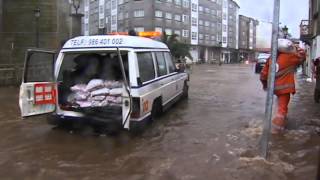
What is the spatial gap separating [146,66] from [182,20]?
8448cm

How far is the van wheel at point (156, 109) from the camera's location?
1034 centimetres

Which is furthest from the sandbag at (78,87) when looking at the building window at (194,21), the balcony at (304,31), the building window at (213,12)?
the building window at (213,12)

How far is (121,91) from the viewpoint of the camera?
9.31 m

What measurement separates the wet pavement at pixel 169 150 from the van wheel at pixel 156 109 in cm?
20

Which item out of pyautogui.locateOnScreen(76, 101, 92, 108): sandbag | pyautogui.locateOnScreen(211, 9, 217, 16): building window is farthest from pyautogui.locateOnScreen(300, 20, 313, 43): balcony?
pyautogui.locateOnScreen(211, 9, 217, 16): building window

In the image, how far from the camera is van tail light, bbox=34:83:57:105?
356 inches

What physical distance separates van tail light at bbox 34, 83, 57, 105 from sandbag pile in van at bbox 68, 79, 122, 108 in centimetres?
39

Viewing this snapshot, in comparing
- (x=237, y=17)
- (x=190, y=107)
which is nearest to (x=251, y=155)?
(x=190, y=107)

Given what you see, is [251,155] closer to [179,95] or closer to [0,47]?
[179,95]

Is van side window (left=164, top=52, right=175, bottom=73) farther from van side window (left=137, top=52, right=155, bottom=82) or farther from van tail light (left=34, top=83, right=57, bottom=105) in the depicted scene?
van tail light (left=34, top=83, right=57, bottom=105)

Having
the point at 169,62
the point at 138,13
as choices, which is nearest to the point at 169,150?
the point at 169,62

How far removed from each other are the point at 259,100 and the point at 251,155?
8129 millimetres

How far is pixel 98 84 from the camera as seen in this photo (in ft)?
31.9

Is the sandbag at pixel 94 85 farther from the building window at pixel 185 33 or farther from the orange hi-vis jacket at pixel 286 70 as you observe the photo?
the building window at pixel 185 33
